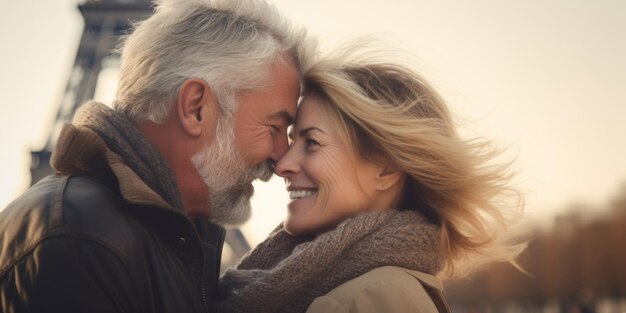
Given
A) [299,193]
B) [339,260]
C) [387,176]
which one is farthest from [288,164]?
[339,260]

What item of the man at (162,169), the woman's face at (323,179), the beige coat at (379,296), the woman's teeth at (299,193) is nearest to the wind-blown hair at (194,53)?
the man at (162,169)

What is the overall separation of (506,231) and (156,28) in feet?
6.85

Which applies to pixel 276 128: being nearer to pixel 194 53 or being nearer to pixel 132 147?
pixel 194 53

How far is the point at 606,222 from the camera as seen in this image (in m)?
36.5

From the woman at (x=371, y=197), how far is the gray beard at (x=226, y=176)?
8.0 inches

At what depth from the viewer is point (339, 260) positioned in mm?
2998

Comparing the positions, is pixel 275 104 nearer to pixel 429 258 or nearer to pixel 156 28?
pixel 156 28

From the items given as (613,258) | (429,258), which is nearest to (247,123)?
(429,258)

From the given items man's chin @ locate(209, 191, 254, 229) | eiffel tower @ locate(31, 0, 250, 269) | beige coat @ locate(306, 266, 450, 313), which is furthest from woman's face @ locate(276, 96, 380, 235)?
eiffel tower @ locate(31, 0, 250, 269)

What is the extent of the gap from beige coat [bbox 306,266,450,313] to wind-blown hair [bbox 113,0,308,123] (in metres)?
1.08

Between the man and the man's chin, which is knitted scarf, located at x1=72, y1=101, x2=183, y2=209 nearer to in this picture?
the man

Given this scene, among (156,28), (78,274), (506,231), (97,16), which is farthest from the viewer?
(97,16)

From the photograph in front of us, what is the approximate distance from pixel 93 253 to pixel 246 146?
1316 millimetres

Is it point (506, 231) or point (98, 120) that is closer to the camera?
point (98, 120)
